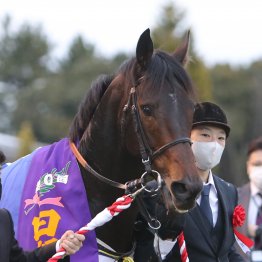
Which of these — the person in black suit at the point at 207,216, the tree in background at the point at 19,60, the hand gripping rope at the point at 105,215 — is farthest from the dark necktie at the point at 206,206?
the tree in background at the point at 19,60

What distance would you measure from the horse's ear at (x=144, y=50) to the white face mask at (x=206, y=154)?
0.94m

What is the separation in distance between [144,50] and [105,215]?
978mm

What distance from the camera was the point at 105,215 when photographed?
348 cm

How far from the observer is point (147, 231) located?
407 centimetres

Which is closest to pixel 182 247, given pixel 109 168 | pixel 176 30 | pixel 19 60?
pixel 109 168

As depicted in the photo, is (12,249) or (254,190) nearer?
(12,249)

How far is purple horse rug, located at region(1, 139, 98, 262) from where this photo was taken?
3799 mm

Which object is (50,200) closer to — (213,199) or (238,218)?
(213,199)

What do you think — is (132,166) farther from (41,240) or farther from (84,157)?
(41,240)

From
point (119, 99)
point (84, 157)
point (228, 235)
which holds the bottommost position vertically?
point (228, 235)

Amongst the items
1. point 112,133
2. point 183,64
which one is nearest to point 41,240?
point 112,133

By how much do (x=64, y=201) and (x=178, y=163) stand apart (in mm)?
892

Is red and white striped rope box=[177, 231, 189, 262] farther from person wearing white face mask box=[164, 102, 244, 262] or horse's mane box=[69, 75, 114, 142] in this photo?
horse's mane box=[69, 75, 114, 142]

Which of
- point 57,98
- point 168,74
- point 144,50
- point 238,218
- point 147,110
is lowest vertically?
point 238,218
